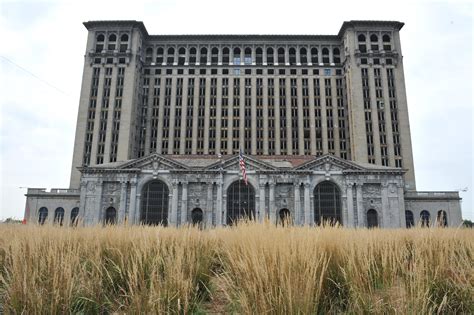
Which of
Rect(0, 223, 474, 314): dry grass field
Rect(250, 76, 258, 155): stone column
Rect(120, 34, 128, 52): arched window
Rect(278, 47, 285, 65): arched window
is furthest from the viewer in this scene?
Rect(278, 47, 285, 65): arched window

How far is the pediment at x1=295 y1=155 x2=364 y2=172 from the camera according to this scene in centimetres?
4697

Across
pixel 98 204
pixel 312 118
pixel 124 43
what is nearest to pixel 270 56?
pixel 312 118

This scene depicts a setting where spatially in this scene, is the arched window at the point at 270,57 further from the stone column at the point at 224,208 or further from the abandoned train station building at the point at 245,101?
the stone column at the point at 224,208

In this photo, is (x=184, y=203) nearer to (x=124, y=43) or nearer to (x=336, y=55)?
(x=124, y=43)

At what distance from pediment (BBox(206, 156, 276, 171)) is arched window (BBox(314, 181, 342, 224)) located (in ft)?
25.9

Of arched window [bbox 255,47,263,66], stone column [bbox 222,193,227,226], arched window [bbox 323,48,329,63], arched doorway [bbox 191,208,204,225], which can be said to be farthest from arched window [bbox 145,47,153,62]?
stone column [bbox 222,193,227,226]

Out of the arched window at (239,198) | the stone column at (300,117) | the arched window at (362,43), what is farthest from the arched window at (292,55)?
the arched window at (239,198)

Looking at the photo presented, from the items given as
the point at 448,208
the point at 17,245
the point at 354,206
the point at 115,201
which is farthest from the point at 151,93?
the point at 17,245

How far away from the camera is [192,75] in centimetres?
8231

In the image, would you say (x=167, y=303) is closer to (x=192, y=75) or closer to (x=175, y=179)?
(x=175, y=179)

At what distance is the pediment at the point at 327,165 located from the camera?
47.0 m

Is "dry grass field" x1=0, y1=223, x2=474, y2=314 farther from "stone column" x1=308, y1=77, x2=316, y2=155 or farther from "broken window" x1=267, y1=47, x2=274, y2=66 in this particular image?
"broken window" x1=267, y1=47, x2=274, y2=66

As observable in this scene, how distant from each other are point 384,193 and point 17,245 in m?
48.4

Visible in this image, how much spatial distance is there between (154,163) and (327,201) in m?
25.9
